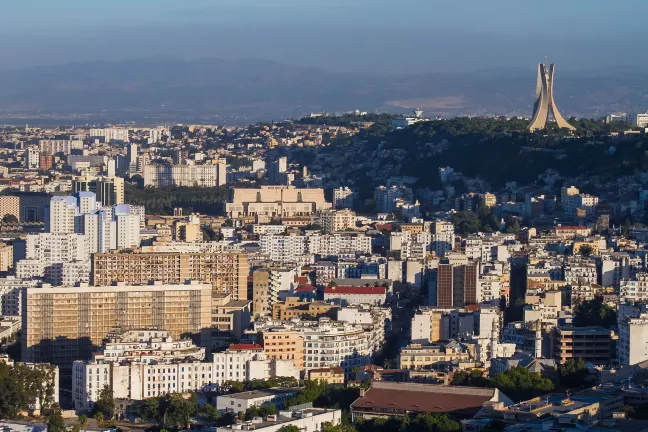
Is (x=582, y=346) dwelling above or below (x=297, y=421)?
above

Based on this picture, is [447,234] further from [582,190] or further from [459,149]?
[459,149]

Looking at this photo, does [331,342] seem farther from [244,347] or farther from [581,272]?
[581,272]

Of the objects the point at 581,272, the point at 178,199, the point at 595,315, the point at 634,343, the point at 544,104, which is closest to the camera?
the point at 634,343

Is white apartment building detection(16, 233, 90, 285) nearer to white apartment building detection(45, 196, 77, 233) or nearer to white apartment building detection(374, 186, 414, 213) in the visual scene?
white apartment building detection(45, 196, 77, 233)

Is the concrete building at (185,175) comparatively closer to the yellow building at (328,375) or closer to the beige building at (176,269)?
the beige building at (176,269)

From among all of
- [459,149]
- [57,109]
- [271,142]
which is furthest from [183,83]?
[459,149]

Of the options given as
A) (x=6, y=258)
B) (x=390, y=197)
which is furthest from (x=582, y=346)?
(x=390, y=197)
